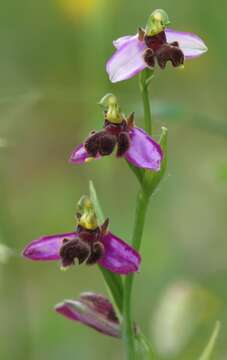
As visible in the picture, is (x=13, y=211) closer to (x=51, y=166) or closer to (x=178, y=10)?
(x=51, y=166)

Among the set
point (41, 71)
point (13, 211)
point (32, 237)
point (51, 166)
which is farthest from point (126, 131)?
point (41, 71)

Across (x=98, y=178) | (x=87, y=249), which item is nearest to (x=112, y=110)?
(x=87, y=249)

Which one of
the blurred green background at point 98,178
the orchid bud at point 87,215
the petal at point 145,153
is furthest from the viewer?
the blurred green background at point 98,178

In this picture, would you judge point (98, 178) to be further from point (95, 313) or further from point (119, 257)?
point (119, 257)

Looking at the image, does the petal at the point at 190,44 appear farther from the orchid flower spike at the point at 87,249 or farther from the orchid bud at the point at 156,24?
the orchid flower spike at the point at 87,249

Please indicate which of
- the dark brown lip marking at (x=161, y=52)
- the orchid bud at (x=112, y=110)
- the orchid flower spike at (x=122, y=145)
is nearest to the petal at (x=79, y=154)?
the orchid flower spike at (x=122, y=145)

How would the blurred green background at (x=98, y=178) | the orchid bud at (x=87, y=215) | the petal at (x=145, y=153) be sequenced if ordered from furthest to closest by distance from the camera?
the blurred green background at (x=98, y=178), the orchid bud at (x=87, y=215), the petal at (x=145, y=153)

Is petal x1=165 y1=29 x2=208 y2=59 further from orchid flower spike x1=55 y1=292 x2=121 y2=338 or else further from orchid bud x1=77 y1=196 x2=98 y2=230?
orchid flower spike x1=55 y1=292 x2=121 y2=338
